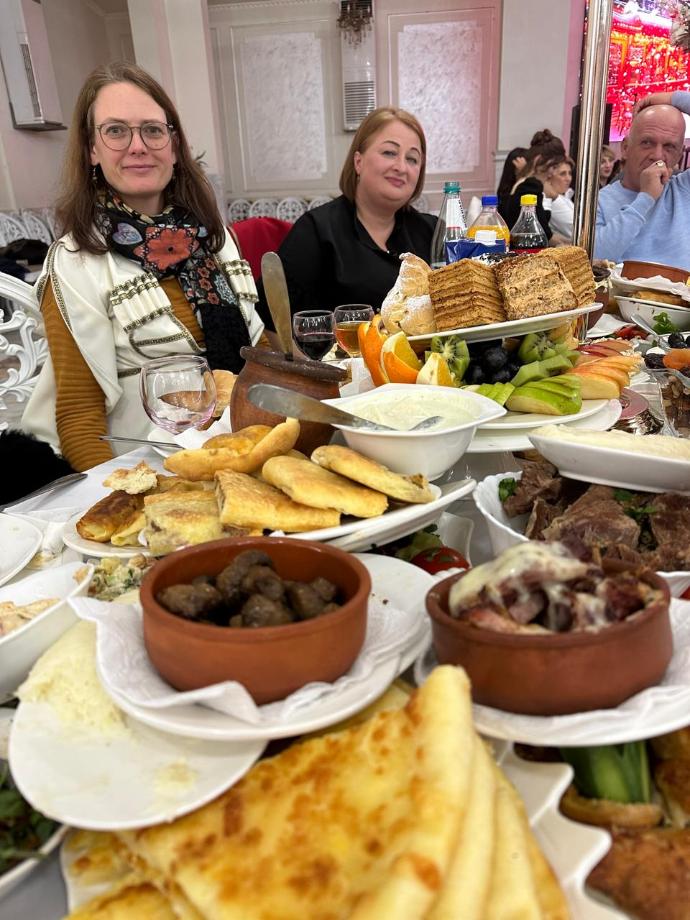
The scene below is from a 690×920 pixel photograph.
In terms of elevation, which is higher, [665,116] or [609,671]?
[665,116]

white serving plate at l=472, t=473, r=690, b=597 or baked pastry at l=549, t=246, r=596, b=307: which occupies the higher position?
baked pastry at l=549, t=246, r=596, b=307

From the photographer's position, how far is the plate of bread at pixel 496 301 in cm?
163

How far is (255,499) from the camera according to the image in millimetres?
1015

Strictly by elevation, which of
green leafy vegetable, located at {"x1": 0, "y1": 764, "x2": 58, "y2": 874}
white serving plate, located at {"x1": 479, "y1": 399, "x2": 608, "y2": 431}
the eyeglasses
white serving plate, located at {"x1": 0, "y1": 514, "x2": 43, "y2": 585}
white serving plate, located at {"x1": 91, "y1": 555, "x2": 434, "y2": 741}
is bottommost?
white serving plate, located at {"x1": 0, "y1": 514, "x2": 43, "y2": 585}

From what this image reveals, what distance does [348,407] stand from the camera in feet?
4.35

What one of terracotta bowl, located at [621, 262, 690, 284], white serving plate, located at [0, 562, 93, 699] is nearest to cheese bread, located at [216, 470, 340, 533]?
white serving plate, located at [0, 562, 93, 699]

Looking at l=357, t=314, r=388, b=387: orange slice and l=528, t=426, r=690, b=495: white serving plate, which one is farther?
l=357, t=314, r=388, b=387: orange slice

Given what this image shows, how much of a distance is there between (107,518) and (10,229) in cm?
803

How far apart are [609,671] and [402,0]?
1144 cm

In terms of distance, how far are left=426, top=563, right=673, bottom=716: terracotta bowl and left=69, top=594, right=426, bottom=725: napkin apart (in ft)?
0.34

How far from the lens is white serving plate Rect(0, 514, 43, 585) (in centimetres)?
116

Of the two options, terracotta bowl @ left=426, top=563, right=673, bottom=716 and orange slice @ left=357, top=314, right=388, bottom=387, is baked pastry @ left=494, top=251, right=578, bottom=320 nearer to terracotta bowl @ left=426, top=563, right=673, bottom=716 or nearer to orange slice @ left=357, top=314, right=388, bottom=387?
orange slice @ left=357, top=314, right=388, bottom=387

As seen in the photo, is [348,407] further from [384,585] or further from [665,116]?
[665,116]

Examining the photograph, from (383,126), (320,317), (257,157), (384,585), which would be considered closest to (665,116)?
(383,126)
